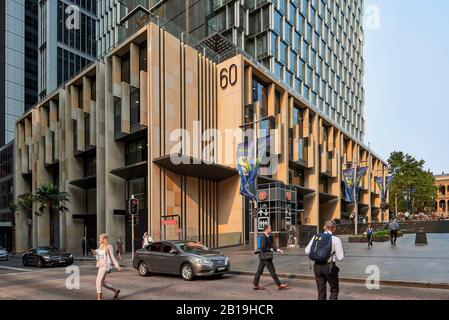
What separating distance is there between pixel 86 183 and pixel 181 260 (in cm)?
2931

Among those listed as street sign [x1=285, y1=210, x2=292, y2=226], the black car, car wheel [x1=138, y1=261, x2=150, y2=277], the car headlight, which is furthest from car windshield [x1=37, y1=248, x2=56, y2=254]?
street sign [x1=285, y1=210, x2=292, y2=226]

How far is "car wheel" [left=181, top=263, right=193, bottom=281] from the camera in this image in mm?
15125

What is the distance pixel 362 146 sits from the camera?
2835 inches

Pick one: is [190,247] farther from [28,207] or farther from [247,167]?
[28,207]

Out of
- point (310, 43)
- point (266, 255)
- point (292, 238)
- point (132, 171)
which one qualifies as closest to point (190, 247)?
point (266, 255)

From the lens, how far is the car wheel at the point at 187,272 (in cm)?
1512

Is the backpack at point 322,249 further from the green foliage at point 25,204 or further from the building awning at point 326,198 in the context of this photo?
the building awning at point 326,198

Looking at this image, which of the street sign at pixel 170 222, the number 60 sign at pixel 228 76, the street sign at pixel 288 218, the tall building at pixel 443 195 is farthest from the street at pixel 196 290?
the tall building at pixel 443 195

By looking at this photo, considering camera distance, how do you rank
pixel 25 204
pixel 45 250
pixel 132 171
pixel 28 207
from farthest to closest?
pixel 28 207 < pixel 25 204 < pixel 132 171 < pixel 45 250

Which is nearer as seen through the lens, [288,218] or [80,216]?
[288,218]

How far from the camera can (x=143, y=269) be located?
667 inches

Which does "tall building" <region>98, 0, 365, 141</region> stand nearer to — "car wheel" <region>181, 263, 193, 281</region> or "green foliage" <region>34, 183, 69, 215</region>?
"green foliage" <region>34, 183, 69, 215</region>

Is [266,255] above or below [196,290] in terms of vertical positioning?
above

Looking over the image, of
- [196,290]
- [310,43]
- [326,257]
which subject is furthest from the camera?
[310,43]
